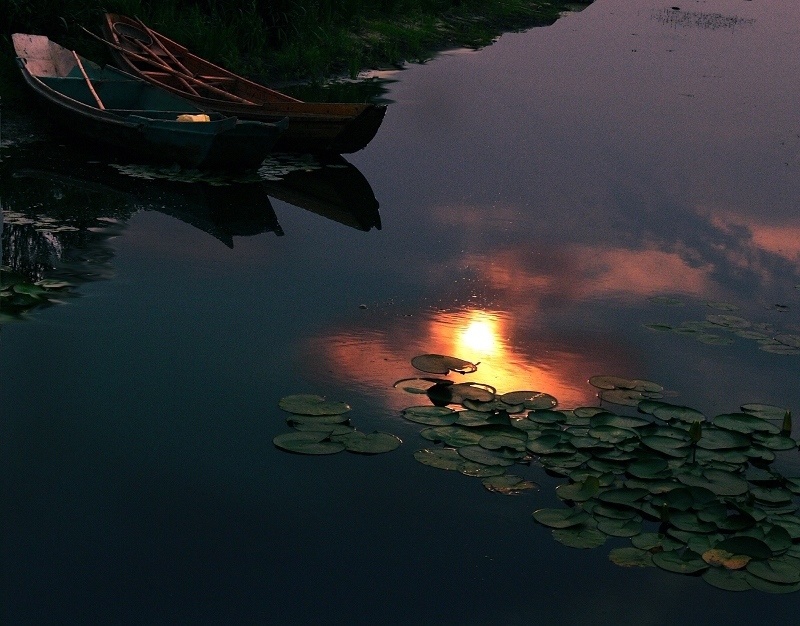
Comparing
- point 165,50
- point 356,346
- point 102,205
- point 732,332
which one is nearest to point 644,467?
point 356,346

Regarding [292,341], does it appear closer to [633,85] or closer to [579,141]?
[579,141]

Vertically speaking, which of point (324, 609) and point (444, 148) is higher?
point (444, 148)

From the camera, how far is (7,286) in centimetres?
801

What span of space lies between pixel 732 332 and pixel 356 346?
2863 mm

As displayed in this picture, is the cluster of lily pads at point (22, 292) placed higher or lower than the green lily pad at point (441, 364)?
higher

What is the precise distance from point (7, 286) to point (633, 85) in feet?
48.7

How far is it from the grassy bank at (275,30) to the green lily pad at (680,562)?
38.4ft

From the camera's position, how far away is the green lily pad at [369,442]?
19.7ft

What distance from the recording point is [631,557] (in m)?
5.10

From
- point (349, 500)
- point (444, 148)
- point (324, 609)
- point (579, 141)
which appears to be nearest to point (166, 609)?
point (324, 609)

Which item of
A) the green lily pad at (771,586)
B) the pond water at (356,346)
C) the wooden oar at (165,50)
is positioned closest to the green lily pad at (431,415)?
the pond water at (356,346)

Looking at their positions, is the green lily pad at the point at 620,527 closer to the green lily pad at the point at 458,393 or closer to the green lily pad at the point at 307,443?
the green lily pad at the point at 458,393

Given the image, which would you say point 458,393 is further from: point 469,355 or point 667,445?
point 667,445

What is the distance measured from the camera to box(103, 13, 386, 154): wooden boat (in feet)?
39.7
